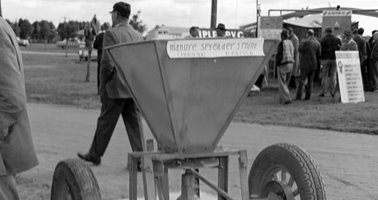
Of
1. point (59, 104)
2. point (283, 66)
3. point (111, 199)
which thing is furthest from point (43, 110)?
point (111, 199)

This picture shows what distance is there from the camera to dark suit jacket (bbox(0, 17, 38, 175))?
3.56m

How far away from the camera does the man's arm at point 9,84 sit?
3.55 metres

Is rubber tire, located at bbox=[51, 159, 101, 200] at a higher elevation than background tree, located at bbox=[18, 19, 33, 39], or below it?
below

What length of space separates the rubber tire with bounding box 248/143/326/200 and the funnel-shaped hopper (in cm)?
51

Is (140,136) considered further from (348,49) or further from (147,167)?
(348,49)

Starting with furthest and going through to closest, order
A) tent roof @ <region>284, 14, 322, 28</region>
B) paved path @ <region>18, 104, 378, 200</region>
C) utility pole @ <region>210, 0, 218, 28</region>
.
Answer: tent roof @ <region>284, 14, 322, 28</region>, utility pole @ <region>210, 0, 218, 28</region>, paved path @ <region>18, 104, 378, 200</region>

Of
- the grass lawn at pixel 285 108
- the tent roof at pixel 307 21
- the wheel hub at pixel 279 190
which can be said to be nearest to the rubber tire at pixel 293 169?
the wheel hub at pixel 279 190

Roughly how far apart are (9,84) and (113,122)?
3432 millimetres

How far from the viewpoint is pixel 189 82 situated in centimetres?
403

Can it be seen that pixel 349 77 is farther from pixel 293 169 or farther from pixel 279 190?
pixel 293 169

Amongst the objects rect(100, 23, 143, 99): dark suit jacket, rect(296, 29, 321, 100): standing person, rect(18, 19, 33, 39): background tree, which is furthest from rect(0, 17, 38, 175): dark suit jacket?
rect(18, 19, 33, 39): background tree

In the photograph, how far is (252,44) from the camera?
4.11 m

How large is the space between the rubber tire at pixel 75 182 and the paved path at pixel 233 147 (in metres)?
1.77

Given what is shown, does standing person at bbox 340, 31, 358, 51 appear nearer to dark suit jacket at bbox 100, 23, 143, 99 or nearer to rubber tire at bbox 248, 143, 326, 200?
dark suit jacket at bbox 100, 23, 143, 99
